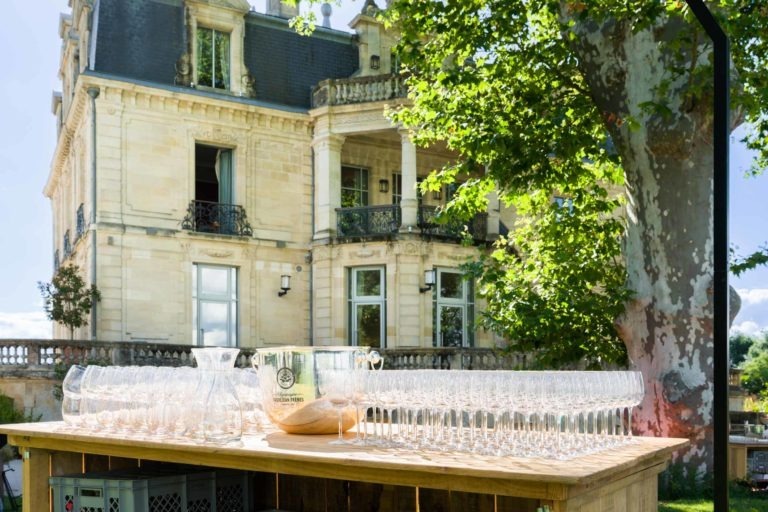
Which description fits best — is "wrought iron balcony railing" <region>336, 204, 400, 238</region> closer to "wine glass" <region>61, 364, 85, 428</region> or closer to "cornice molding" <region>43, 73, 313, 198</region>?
"cornice molding" <region>43, 73, 313, 198</region>

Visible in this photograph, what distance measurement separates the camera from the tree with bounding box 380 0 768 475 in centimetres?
1015

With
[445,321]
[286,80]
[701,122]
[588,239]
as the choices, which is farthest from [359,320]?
[701,122]

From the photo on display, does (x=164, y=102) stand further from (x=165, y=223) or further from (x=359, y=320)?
(x=359, y=320)

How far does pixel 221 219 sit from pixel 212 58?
3899 millimetres

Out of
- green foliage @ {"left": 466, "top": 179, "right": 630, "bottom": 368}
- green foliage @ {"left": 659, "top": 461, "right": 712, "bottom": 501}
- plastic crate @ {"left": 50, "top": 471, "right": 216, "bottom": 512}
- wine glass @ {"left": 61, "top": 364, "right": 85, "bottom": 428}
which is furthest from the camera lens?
green foliage @ {"left": 466, "top": 179, "right": 630, "bottom": 368}

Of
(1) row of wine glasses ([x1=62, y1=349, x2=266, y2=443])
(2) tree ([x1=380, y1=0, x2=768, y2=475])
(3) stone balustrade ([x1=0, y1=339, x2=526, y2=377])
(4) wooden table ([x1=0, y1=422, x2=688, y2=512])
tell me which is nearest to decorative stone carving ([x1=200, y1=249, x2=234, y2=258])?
(3) stone balustrade ([x1=0, y1=339, x2=526, y2=377])

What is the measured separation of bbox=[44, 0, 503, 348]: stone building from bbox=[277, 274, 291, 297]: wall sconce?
0.07m

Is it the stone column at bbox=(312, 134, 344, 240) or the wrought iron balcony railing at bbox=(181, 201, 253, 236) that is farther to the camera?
the stone column at bbox=(312, 134, 344, 240)

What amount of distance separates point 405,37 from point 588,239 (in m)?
3.89

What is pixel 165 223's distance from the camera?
68.8 ft

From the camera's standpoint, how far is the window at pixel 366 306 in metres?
22.2

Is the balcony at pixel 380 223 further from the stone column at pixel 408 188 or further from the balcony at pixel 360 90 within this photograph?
the balcony at pixel 360 90

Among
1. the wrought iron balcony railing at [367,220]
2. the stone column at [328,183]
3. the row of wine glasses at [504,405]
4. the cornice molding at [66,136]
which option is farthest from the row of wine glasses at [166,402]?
Answer: the wrought iron balcony railing at [367,220]

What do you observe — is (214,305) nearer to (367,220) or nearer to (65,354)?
(367,220)
